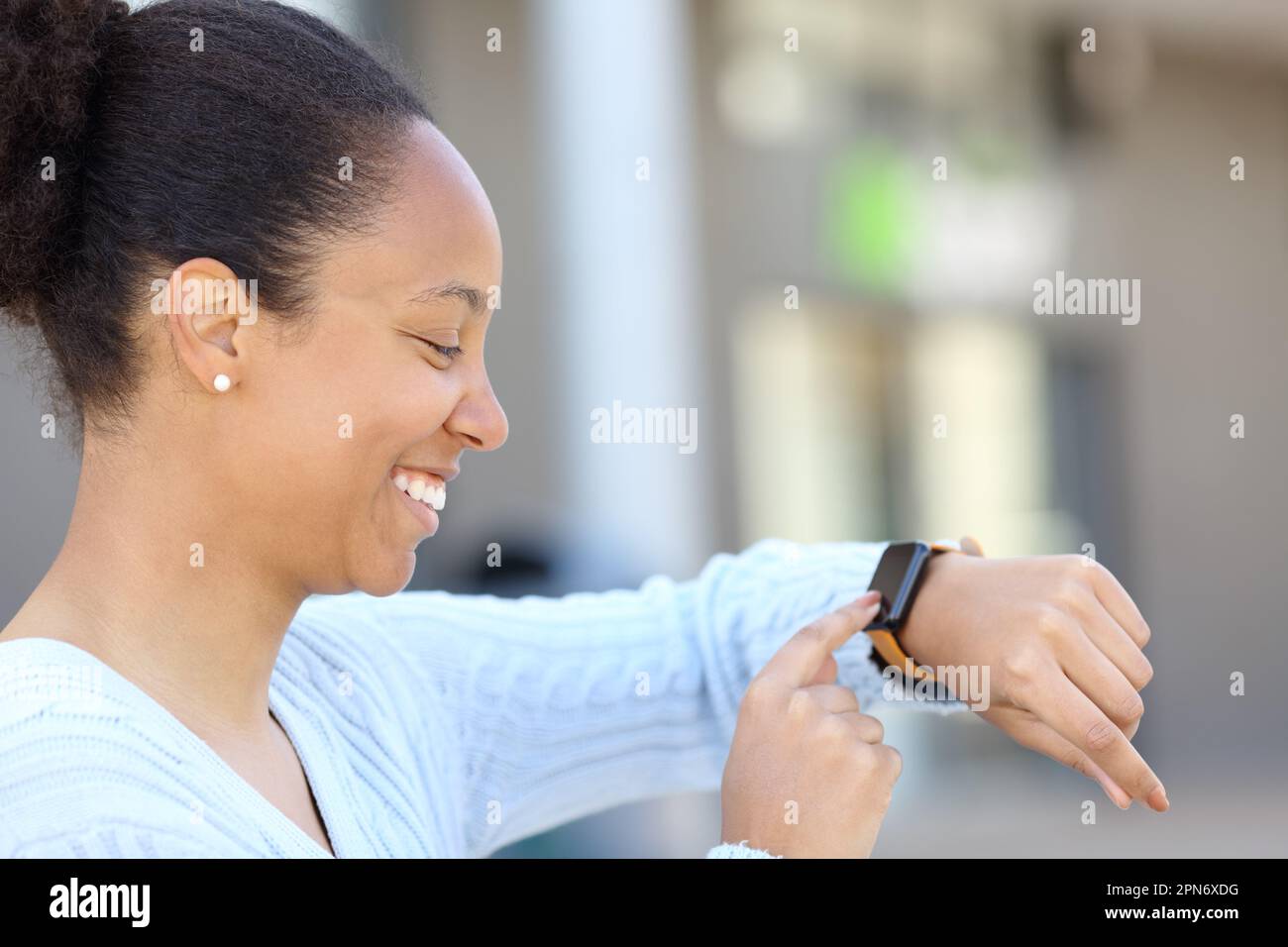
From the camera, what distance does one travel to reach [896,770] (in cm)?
122

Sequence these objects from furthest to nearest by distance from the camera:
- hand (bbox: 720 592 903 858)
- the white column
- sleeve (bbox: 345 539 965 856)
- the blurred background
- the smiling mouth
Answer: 1. the blurred background
2. the white column
3. sleeve (bbox: 345 539 965 856)
4. the smiling mouth
5. hand (bbox: 720 592 903 858)

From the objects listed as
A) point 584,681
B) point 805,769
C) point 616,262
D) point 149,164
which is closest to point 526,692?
point 584,681

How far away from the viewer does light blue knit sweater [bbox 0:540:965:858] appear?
1.46 metres

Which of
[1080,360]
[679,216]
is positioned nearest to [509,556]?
[679,216]

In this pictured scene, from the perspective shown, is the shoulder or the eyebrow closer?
the shoulder

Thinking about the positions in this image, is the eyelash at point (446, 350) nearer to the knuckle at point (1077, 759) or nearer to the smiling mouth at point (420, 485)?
→ the smiling mouth at point (420, 485)

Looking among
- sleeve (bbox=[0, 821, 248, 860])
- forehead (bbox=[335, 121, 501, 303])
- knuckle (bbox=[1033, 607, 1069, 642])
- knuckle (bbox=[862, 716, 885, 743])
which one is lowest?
sleeve (bbox=[0, 821, 248, 860])

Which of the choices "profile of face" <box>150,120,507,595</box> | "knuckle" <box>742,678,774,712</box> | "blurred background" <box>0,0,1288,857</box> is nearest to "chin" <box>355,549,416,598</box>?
"profile of face" <box>150,120,507,595</box>

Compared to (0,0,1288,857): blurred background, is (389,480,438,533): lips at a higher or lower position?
lower

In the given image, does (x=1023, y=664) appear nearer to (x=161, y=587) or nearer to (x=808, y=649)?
(x=808, y=649)

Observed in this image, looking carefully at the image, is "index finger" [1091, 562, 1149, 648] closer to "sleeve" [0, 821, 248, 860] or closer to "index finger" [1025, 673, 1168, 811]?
"index finger" [1025, 673, 1168, 811]

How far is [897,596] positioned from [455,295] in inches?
22.7

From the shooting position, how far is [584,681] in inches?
63.4

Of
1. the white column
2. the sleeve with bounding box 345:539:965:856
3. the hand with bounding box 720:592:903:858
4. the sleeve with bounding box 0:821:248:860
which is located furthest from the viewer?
the white column
